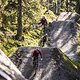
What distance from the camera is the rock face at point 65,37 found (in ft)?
98.5

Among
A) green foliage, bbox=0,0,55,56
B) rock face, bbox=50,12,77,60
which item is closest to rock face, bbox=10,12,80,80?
rock face, bbox=50,12,77,60

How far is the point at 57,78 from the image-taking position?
2025 cm

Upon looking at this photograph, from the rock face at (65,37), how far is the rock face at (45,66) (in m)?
5.54

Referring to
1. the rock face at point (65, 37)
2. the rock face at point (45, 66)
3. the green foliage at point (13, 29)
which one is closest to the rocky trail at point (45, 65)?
the rock face at point (45, 66)

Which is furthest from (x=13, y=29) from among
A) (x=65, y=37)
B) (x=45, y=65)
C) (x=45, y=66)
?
(x=45, y=66)

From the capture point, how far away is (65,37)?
33.5 metres

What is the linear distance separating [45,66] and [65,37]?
40.9 ft

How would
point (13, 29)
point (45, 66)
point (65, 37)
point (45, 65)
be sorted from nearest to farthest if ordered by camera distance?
point (45, 66), point (45, 65), point (13, 29), point (65, 37)

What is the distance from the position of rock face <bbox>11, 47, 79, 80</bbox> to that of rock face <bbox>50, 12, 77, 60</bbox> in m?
5.54

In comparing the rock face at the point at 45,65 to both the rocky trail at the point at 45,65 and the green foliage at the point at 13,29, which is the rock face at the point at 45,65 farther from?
the green foliage at the point at 13,29

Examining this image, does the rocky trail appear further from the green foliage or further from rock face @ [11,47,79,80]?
the green foliage

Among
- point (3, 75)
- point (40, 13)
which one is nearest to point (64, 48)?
point (40, 13)

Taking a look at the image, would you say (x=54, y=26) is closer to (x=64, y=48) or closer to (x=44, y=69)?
(x=64, y=48)

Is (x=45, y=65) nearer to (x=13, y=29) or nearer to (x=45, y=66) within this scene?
A: (x=45, y=66)
